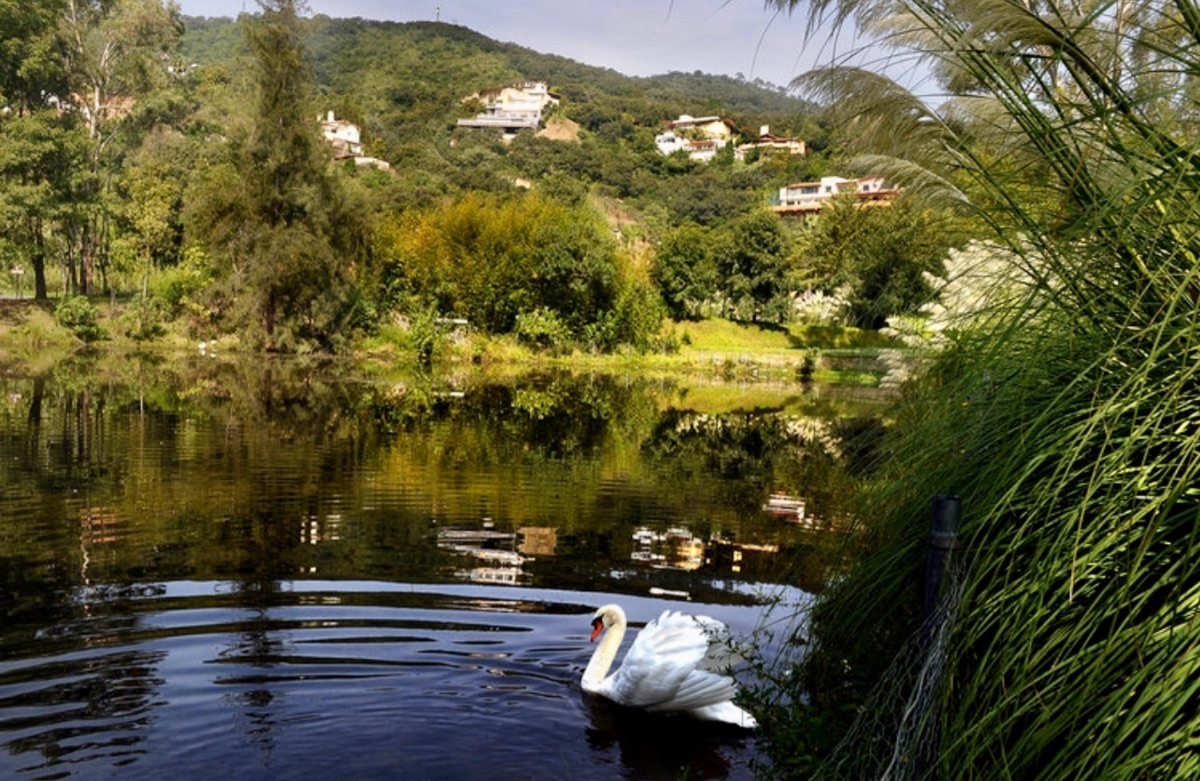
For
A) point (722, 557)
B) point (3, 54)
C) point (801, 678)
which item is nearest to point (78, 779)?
point (801, 678)

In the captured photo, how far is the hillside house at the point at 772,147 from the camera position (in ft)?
316

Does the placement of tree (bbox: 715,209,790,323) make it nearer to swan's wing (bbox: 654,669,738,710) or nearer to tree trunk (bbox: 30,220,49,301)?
tree trunk (bbox: 30,220,49,301)

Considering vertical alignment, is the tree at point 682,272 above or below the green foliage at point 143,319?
above

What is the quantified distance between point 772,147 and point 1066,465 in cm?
10435

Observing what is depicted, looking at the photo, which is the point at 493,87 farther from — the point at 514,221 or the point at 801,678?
the point at 801,678

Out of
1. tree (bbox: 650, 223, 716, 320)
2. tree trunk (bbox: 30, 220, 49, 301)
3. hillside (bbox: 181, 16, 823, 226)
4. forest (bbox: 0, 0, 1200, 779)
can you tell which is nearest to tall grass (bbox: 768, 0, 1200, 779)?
forest (bbox: 0, 0, 1200, 779)

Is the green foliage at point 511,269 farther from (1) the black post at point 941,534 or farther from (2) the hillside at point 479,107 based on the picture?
(1) the black post at point 941,534

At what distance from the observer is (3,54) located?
121 feet

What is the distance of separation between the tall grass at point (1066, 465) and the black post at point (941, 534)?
0.22 ft

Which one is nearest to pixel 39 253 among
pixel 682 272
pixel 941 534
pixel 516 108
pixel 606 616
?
pixel 682 272

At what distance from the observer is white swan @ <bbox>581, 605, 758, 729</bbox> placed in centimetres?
545

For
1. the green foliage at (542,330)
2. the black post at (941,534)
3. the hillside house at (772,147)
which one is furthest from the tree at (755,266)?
the hillside house at (772,147)

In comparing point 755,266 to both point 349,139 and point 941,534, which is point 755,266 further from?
point 349,139

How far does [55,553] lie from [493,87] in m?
114
